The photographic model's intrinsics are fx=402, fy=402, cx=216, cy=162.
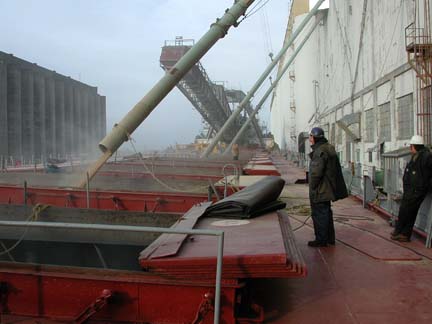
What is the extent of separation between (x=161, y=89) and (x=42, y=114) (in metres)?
29.2

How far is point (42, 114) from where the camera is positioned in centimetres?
3628

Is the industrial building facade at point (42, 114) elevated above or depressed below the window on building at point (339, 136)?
above

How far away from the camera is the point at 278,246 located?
9.87 ft

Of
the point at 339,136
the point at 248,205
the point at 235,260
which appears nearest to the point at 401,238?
the point at 248,205

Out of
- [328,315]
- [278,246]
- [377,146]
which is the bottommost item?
[328,315]

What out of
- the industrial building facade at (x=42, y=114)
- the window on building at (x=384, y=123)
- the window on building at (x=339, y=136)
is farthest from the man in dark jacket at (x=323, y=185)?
the industrial building facade at (x=42, y=114)

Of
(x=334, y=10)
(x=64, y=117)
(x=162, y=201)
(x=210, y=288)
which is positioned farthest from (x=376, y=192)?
(x=64, y=117)

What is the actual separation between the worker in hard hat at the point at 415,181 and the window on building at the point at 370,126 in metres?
9.26

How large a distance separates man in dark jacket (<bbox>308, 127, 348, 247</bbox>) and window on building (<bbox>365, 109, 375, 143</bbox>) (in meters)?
9.67

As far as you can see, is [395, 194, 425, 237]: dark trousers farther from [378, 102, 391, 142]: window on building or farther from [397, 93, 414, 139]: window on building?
[378, 102, 391, 142]: window on building

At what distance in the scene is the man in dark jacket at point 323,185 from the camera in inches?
197

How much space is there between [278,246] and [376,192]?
19.1 ft

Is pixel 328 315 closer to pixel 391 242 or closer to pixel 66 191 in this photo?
pixel 391 242

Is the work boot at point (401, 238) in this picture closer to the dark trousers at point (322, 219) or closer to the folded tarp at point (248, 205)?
the dark trousers at point (322, 219)
